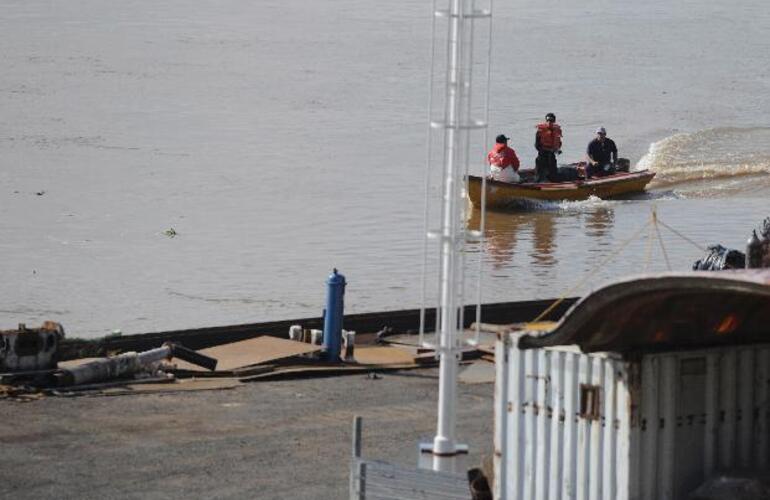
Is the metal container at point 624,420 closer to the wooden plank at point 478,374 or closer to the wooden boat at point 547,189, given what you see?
the wooden plank at point 478,374

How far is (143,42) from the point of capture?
224 ft

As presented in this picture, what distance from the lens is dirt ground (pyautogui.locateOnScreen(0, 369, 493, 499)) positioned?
12984 mm

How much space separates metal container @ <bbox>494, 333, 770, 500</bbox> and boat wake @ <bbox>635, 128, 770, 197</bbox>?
29787 mm

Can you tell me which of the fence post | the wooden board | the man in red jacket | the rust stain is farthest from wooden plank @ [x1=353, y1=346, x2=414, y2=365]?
the man in red jacket

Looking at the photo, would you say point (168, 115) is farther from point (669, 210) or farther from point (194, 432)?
point (194, 432)

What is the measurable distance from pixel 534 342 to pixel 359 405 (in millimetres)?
4777

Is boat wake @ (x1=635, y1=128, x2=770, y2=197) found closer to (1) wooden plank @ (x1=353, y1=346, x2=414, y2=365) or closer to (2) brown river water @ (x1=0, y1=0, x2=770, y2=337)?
(2) brown river water @ (x1=0, y1=0, x2=770, y2=337)

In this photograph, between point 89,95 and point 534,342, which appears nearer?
point 534,342

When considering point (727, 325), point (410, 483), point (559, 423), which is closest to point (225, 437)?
point (559, 423)

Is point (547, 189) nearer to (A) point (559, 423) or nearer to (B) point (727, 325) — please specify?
(B) point (727, 325)

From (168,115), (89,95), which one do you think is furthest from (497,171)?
(89,95)

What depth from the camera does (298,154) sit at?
44.1 m

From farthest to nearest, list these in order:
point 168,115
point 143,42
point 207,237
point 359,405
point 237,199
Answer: point 143,42, point 168,115, point 237,199, point 207,237, point 359,405

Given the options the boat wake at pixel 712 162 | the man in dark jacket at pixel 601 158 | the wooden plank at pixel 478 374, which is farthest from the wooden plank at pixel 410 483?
the boat wake at pixel 712 162
